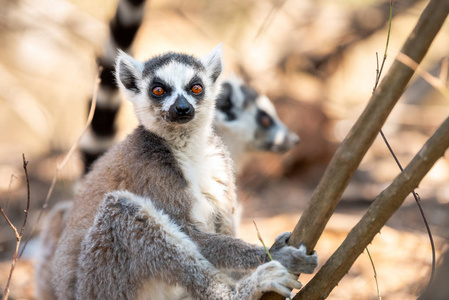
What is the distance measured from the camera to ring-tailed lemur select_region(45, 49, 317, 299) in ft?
8.91

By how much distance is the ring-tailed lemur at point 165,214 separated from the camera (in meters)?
2.71

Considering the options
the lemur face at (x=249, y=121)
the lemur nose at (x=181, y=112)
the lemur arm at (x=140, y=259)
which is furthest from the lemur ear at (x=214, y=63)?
the lemur face at (x=249, y=121)

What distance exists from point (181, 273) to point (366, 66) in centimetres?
860

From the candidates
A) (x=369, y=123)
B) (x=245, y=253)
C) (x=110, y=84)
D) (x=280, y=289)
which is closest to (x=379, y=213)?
(x=369, y=123)

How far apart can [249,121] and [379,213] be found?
4.06 m

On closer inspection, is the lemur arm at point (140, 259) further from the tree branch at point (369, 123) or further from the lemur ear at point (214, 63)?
the lemur ear at point (214, 63)

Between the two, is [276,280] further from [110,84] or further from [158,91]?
[110,84]

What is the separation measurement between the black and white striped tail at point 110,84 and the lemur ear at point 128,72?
428 mm

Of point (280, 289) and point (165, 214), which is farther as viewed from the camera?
point (165, 214)

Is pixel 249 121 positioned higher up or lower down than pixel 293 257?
higher up

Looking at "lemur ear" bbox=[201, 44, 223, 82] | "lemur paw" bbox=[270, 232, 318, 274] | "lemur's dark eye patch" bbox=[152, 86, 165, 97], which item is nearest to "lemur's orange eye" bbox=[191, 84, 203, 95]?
"lemur's dark eye patch" bbox=[152, 86, 165, 97]

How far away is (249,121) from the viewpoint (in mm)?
6117

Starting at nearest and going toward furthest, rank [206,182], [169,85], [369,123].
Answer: [369,123]
[206,182]
[169,85]

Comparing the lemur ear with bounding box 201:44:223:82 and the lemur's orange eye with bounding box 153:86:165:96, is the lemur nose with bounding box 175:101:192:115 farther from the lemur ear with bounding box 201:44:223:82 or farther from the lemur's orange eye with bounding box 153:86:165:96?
the lemur ear with bounding box 201:44:223:82
